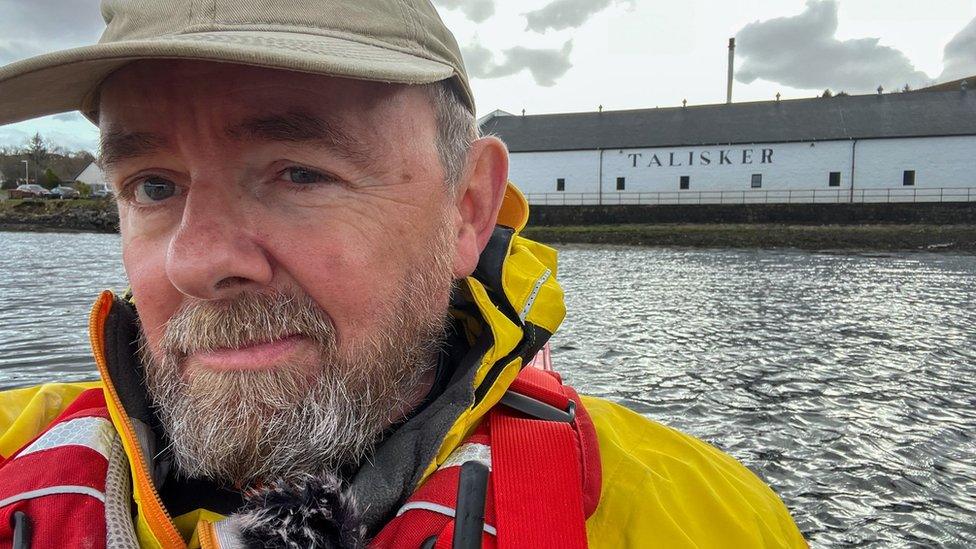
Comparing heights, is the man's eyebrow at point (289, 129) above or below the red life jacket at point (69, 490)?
above

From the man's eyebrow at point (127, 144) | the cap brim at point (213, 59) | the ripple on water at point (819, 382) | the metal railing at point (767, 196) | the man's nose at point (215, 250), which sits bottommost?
the ripple on water at point (819, 382)

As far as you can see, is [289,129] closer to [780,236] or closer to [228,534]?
[228,534]

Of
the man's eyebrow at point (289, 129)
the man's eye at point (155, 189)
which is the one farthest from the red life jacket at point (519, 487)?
the man's eye at point (155, 189)

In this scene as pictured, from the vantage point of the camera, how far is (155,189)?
1.70 metres

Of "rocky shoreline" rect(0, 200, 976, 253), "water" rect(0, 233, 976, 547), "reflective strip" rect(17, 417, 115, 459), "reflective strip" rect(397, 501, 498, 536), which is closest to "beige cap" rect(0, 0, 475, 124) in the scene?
"reflective strip" rect(17, 417, 115, 459)

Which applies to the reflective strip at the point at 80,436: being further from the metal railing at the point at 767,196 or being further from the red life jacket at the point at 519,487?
the metal railing at the point at 767,196

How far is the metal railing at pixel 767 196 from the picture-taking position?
41375 millimetres

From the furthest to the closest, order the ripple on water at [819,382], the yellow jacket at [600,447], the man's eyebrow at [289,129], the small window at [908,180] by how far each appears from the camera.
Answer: the small window at [908,180] < the ripple on water at [819,382] < the yellow jacket at [600,447] < the man's eyebrow at [289,129]

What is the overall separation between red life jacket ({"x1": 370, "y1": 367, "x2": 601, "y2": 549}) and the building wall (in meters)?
45.7

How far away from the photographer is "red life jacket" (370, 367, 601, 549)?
4.88 feet

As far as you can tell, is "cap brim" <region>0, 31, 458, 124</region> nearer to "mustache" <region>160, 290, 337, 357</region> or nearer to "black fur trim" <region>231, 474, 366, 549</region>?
"mustache" <region>160, 290, 337, 357</region>

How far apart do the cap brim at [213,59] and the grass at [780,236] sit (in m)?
33.8

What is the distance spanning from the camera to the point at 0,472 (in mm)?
1582

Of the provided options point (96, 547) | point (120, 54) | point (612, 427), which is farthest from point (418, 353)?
point (120, 54)
